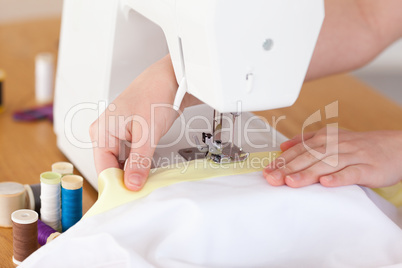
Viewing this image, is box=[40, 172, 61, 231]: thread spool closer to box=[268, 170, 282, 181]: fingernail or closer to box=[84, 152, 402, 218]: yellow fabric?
box=[84, 152, 402, 218]: yellow fabric

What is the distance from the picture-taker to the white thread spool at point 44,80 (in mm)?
1912

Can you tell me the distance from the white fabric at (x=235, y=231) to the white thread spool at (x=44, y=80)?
934 mm

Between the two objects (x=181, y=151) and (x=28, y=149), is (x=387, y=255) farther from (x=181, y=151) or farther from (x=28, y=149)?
(x=28, y=149)

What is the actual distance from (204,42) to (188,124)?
1.29 feet

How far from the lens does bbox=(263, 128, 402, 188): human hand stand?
1146 mm

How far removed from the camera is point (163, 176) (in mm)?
1151

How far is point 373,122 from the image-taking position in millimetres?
1813

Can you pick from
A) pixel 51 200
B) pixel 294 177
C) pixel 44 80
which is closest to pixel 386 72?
pixel 44 80

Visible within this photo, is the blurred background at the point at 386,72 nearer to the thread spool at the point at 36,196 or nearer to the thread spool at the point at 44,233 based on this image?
the thread spool at the point at 36,196

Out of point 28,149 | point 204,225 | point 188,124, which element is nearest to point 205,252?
→ point 204,225

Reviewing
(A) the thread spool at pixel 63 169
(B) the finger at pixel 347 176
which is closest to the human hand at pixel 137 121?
(A) the thread spool at pixel 63 169

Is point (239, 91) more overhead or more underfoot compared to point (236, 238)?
more overhead

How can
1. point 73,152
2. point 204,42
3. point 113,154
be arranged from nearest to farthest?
point 204,42 < point 113,154 < point 73,152

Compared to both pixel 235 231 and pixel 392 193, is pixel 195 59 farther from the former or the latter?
pixel 392 193
